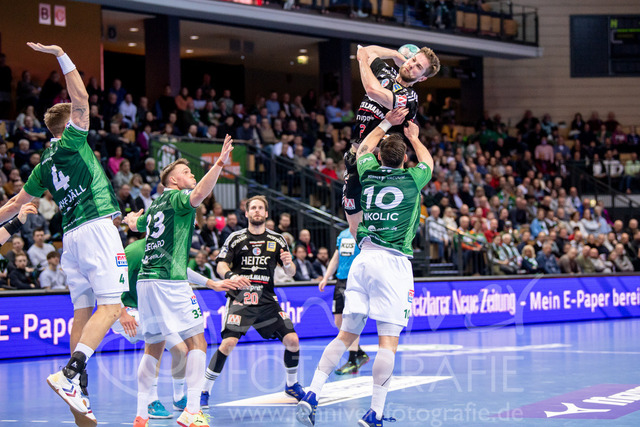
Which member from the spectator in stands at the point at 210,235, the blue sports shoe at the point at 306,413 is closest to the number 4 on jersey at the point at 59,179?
the blue sports shoe at the point at 306,413

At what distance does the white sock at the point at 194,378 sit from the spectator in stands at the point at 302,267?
32.1ft

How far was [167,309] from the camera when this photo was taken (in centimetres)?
673

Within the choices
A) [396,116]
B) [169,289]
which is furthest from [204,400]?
[396,116]

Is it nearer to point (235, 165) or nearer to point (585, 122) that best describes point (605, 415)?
point (235, 165)

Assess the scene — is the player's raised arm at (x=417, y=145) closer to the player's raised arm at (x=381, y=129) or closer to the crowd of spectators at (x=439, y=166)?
the player's raised arm at (x=381, y=129)

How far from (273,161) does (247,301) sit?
12.4 m

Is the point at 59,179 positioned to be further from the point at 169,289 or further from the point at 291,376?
the point at 291,376

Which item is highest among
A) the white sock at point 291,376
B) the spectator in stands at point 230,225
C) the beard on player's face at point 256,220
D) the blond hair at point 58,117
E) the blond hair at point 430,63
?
the blond hair at point 430,63

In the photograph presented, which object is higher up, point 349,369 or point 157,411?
point 157,411

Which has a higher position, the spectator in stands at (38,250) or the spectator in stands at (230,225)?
the spectator in stands at (230,225)

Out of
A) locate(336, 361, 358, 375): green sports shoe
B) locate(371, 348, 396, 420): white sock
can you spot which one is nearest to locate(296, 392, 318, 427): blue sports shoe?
locate(371, 348, 396, 420): white sock

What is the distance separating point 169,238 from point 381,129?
1.94 metres

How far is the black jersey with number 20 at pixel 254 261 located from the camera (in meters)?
8.69

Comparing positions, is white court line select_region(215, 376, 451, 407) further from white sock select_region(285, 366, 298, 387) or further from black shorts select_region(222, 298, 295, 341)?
black shorts select_region(222, 298, 295, 341)
